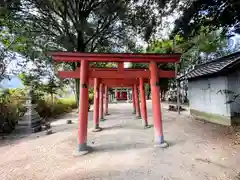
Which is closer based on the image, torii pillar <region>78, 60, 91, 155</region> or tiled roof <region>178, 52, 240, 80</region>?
torii pillar <region>78, 60, 91, 155</region>

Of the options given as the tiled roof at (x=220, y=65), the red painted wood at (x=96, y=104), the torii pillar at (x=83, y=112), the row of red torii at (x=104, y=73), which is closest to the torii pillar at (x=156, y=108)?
the row of red torii at (x=104, y=73)

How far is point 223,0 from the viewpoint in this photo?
4438mm

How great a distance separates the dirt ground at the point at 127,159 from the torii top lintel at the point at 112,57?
2.34 metres

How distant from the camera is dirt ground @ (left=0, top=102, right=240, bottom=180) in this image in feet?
10.4

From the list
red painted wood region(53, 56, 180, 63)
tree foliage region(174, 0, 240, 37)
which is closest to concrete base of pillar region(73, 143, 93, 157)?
red painted wood region(53, 56, 180, 63)

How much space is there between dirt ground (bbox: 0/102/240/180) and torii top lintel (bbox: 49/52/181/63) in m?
2.34

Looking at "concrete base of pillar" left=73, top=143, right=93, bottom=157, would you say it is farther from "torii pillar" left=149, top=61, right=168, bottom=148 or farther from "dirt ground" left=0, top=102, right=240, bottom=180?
"torii pillar" left=149, top=61, right=168, bottom=148

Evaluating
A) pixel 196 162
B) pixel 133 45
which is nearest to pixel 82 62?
pixel 196 162

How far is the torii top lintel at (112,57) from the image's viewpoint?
439 centimetres

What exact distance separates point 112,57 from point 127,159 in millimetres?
2513

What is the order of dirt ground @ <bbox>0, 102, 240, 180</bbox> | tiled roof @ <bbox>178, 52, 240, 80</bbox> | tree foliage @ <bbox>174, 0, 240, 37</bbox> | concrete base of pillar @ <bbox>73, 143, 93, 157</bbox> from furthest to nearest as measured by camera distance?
1. tiled roof @ <bbox>178, 52, 240, 80</bbox>
2. tree foliage @ <bbox>174, 0, 240, 37</bbox>
3. concrete base of pillar @ <bbox>73, 143, 93, 157</bbox>
4. dirt ground @ <bbox>0, 102, 240, 180</bbox>

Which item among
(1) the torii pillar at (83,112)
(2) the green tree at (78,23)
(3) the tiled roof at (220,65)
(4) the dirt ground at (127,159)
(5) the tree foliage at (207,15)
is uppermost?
(2) the green tree at (78,23)

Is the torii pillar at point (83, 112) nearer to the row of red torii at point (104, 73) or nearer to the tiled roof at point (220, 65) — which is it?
the row of red torii at point (104, 73)

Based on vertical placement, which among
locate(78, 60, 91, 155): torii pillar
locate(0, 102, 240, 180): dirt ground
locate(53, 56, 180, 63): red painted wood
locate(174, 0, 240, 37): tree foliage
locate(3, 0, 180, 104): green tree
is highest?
locate(3, 0, 180, 104): green tree
